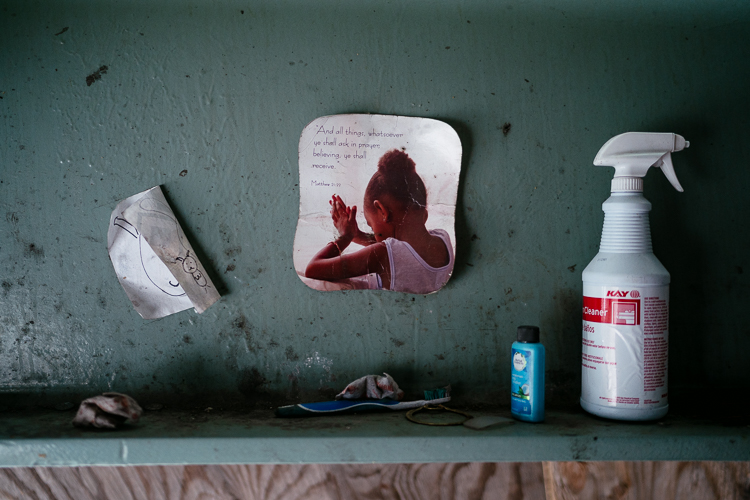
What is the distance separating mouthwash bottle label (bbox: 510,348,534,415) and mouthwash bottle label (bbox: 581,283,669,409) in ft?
0.31

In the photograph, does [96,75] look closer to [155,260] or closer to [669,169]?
[155,260]

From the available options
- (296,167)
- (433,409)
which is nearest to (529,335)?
(433,409)

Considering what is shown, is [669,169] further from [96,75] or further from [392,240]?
[96,75]

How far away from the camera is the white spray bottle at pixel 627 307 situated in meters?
0.60

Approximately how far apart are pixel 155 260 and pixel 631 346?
0.71 m

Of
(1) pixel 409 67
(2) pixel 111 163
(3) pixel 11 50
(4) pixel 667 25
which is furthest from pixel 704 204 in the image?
(3) pixel 11 50

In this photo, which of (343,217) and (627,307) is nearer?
(627,307)

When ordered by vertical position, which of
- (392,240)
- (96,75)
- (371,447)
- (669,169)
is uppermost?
(96,75)

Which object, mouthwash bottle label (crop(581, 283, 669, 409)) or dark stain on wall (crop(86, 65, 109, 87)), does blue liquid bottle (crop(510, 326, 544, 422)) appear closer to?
mouthwash bottle label (crop(581, 283, 669, 409))

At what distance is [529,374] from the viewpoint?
2.01 ft

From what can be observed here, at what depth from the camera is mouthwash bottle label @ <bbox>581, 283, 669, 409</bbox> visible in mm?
597

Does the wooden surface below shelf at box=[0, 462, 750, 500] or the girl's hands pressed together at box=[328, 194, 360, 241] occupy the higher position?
the girl's hands pressed together at box=[328, 194, 360, 241]

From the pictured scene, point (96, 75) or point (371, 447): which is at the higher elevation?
point (96, 75)

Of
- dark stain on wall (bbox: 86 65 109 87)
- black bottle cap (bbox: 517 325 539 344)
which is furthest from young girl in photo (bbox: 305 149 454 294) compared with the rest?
dark stain on wall (bbox: 86 65 109 87)
